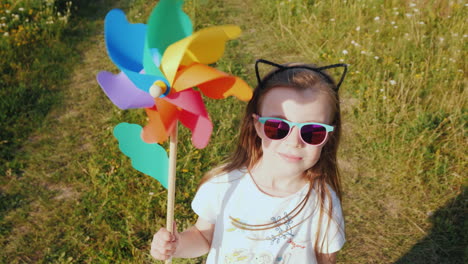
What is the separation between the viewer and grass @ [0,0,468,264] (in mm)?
2764

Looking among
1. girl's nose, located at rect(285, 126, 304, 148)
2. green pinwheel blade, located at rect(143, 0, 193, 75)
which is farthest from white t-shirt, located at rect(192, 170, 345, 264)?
green pinwheel blade, located at rect(143, 0, 193, 75)

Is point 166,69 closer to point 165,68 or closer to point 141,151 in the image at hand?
point 165,68

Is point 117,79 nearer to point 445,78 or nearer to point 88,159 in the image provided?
point 88,159

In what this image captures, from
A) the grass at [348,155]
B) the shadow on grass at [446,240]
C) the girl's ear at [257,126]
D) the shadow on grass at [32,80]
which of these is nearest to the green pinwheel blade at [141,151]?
the girl's ear at [257,126]

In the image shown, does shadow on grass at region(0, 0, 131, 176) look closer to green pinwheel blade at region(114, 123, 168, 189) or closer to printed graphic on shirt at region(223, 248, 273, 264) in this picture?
green pinwheel blade at region(114, 123, 168, 189)

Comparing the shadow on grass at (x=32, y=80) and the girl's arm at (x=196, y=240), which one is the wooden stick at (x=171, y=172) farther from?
the shadow on grass at (x=32, y=80)

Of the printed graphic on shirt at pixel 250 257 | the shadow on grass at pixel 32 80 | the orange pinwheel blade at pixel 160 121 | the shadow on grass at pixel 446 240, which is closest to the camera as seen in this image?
the orange pinwheel blade at pixel 160 121

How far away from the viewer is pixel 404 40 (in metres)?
4.16

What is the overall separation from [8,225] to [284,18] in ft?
12.0

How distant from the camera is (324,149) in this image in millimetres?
1776

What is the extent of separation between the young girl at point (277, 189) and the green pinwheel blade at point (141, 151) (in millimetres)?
211

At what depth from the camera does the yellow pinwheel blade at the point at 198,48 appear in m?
1.14

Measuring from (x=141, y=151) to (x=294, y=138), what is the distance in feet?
1.66

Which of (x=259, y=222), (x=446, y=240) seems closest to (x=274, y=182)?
(x=259, y=222)
